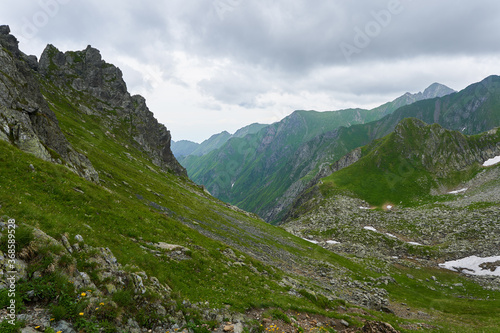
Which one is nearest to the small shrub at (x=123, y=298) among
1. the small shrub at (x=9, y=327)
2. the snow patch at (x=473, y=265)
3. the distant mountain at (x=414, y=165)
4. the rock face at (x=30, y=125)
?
the small shrub at (x=9, y=327)

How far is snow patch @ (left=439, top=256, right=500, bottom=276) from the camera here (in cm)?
5797

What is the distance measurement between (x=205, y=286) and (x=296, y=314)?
8226 millimetres

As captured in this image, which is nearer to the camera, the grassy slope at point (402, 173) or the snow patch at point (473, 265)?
the snow patch at point (473, 265)

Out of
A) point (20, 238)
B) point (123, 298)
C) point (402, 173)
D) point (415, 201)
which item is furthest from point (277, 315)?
point (402, 173)

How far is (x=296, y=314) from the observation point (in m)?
19.2

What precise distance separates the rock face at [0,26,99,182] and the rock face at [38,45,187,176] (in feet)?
223

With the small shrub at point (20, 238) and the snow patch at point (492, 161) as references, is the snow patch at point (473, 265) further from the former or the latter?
the snow patch at point (492, 161)

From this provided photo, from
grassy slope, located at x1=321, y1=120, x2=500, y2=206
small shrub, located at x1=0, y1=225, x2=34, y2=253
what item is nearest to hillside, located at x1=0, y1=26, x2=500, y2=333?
small shrub, located at x1=0, y1=225, x2=34, y2=253

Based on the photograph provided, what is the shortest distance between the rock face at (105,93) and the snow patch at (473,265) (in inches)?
5183

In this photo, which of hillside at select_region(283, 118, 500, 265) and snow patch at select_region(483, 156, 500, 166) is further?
snow patch at select_region(483, 156, 500, 166)

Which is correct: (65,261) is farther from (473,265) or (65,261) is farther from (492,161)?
(492,161)

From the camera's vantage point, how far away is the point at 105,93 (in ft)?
490

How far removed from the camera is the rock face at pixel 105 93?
133 m

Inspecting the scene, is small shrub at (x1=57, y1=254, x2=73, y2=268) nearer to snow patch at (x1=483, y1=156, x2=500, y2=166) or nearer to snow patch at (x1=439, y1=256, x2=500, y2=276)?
snow patch at (x1=439, y1=256, x2=500, y2=276)
